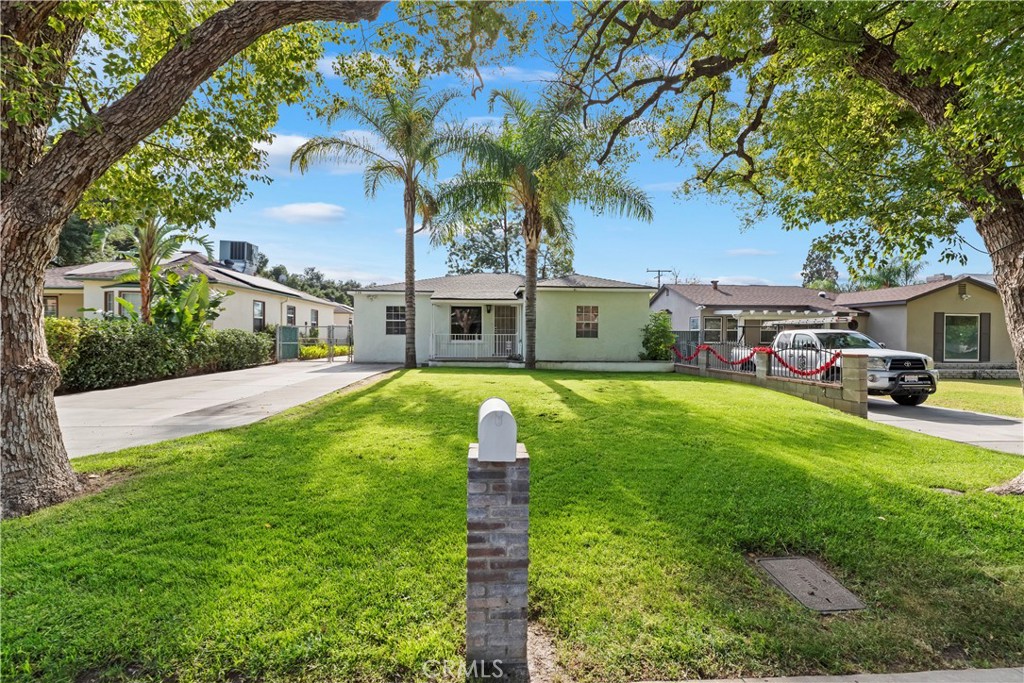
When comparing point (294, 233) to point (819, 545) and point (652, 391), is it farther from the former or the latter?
point (819, 545)

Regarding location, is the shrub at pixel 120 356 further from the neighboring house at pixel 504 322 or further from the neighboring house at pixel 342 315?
the neighboring house at pixel 342 315

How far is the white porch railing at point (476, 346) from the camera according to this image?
1941 cm

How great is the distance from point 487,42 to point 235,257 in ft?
94.5

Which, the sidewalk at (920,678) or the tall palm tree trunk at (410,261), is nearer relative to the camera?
the sidewalk at (920,678)

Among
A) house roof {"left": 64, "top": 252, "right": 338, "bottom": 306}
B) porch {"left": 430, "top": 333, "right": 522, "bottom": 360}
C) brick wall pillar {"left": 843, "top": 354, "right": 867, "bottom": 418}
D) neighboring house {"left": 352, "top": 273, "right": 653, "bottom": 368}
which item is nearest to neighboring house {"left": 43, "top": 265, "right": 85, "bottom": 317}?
Result: house roof {"left": 64, "top": 252, "right": 338, "bottom": 306}

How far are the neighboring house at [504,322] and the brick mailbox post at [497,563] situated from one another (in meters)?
16.2

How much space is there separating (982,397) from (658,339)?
361 inches

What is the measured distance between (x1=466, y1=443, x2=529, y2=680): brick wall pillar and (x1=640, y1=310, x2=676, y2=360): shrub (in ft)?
56.1

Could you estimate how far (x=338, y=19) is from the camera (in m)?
4.77

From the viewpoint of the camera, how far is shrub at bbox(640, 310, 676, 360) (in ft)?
61.7

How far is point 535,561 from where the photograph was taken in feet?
11.8

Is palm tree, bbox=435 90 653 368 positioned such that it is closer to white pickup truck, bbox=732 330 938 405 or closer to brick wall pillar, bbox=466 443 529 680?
white pickup truck, bbox=732 330 938 405

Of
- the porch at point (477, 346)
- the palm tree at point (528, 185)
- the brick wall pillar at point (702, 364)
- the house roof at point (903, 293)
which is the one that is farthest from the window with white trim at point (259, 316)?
the house roof at point (903, 293)

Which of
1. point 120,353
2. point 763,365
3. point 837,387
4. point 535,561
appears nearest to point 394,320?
point 120,353
